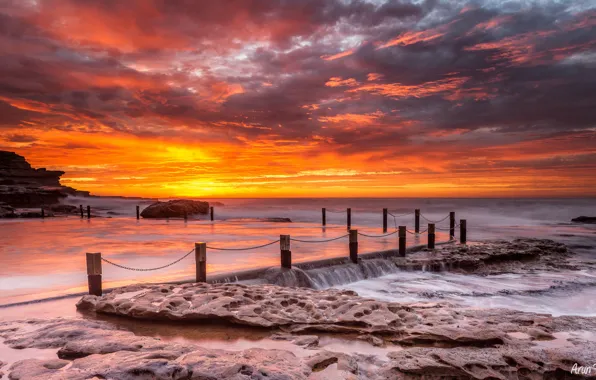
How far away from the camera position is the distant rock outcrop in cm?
5182

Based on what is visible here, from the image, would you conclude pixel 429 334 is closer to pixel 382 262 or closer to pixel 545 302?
pixel 545 302

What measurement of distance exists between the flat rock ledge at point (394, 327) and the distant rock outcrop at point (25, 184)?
51.4 m

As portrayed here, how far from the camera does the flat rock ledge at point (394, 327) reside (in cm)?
518

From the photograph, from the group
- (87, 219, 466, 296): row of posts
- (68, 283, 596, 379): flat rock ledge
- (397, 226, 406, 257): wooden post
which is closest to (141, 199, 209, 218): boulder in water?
(397, 226, 406, 257): wooden post

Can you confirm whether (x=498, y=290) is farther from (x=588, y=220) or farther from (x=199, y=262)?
(x=588, y=220)

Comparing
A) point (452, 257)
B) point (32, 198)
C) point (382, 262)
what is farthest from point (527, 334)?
point (32, 198)

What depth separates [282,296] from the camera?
813cm

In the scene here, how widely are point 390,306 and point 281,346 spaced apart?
2.51 m

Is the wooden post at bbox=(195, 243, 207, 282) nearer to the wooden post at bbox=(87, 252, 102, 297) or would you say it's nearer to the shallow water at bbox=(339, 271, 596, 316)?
the wooden post at bbox=(87, 252, 102, 297)

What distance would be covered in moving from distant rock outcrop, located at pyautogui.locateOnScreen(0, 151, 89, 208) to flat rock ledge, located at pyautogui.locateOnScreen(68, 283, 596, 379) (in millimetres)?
51450

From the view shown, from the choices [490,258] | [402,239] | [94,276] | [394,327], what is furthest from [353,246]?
[94,276]

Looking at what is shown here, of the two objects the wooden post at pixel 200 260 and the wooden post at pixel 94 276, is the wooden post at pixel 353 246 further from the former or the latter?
the wooden post at pixel 94 276

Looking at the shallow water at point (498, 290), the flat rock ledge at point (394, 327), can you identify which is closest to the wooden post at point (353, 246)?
the shallow water at point (498, 290)

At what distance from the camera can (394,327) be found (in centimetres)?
655
